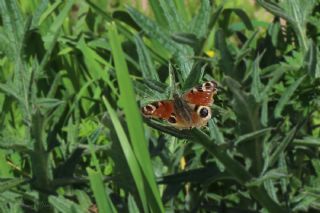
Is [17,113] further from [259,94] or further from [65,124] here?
[259,94]

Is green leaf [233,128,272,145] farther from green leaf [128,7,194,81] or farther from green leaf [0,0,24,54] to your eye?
green leaf [0,0,24,54]

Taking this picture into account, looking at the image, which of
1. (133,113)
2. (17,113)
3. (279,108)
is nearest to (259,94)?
(279,108)

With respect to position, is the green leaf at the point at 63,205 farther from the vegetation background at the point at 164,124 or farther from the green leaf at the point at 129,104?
the green leaf at the point at 129,104

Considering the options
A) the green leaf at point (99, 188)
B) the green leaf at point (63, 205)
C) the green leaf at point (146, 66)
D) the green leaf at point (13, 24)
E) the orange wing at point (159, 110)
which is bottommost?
the green leaf at point (63, 205)

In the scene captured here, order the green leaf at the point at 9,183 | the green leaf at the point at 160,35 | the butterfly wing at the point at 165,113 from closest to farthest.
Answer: the butterfly wing at the point at 165,113
the green leaf at the point at 9,183
the green leaf at the point at 160,35

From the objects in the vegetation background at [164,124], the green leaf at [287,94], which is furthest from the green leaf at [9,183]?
the green leaf at [287,94]

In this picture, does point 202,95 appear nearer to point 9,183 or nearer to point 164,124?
point 164,124

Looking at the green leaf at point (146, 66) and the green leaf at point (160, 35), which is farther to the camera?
the green leaf at point (160, 35)
